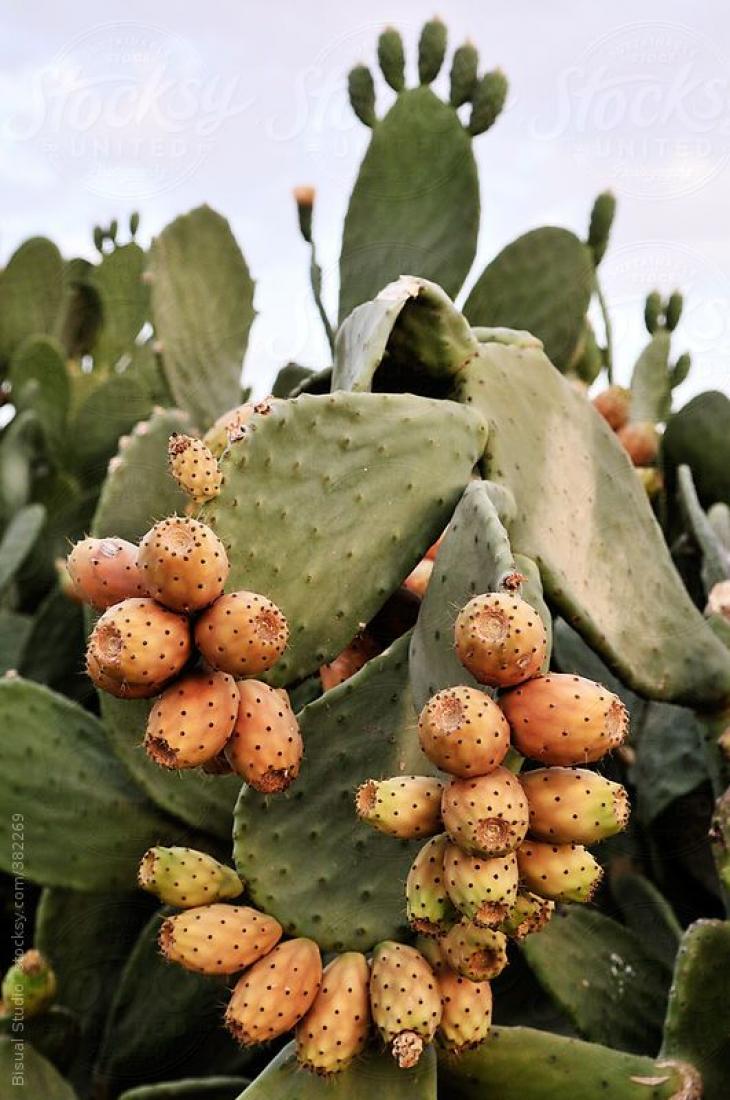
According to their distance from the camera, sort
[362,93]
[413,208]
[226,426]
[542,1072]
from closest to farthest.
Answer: [542,1072], [226,426], [413,208], [362,93]

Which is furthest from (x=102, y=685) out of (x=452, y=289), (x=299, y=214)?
(x=299, y=214)

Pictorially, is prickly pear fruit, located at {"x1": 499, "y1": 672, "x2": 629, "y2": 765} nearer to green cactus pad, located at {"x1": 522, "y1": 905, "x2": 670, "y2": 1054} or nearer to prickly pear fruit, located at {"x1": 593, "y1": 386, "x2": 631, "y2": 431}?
green cactus pad, located at {"x1": 522, "y1": 905, "x2": 670, "y2": 1054}

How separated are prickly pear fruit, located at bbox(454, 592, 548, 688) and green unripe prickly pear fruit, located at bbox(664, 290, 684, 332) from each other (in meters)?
1.62

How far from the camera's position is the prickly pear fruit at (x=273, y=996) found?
3.58 feet

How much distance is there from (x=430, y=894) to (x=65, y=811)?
79cm

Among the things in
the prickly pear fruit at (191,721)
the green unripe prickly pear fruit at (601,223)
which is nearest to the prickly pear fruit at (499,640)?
the prickly pear fruit at (191,721)

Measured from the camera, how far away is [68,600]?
192 cm

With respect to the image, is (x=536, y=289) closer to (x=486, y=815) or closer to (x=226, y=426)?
(x=226, y=426)

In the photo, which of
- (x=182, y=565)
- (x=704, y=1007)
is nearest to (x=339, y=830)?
(x=182, y=565)

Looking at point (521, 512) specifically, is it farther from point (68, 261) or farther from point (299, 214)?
point (68, 261)

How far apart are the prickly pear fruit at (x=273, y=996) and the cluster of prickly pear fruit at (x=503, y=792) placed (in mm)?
135

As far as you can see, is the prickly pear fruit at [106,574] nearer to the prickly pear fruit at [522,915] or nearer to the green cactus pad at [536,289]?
the prickly pear fruit at [522,915]

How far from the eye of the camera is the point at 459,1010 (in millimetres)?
1095

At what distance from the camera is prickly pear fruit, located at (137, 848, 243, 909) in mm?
1163
